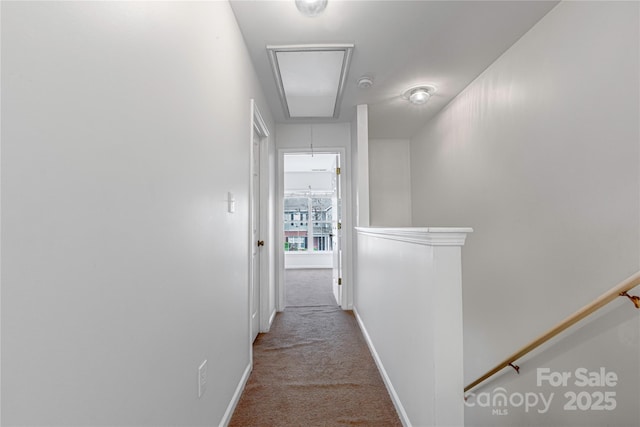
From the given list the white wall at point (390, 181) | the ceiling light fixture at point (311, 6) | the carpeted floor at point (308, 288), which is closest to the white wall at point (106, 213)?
the ceiling light fixture at point (311, 6)

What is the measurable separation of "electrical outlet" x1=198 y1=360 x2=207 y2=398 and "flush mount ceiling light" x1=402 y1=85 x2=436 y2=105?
108 inches

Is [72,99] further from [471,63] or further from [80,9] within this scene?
[471,63]

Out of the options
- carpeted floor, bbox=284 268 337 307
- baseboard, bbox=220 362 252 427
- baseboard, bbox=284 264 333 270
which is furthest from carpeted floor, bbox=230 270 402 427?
baseboard, bbox=284 264 333 270

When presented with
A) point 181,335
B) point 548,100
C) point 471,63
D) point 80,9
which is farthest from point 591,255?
point 80,9

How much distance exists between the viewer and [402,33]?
1.94 m

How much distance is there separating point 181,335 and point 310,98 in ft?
8.02

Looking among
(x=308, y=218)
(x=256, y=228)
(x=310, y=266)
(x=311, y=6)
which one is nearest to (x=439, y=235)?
(x=311, y=6)

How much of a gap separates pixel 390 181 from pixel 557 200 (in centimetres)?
267

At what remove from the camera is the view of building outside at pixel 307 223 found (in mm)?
7590

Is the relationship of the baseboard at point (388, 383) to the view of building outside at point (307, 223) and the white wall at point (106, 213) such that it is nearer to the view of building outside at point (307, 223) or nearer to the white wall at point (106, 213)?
the white wall at point (106, 213)

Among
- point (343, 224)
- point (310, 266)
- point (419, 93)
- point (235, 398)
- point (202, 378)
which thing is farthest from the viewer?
point (310, 266)

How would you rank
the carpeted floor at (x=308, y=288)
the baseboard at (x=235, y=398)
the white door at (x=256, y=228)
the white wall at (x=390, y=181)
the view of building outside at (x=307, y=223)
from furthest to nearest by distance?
the view of building outside at (x=307, y=223) → the white wall at (x=390, y=181) → the carpeted floor at (x=308, y=288) → the white door at (x=256, y=228) → the baseboard at (x=235, y=398)

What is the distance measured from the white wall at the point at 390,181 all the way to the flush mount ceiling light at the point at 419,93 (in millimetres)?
1481

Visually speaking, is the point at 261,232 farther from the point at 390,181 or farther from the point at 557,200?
the point at 557,200
